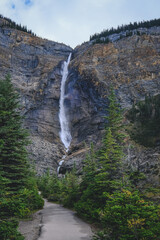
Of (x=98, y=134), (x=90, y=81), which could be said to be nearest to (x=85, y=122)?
(x=98, y=134)

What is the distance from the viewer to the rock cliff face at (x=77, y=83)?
51.9 metres

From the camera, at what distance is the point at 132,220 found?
206 inches

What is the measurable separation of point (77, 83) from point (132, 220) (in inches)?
2383

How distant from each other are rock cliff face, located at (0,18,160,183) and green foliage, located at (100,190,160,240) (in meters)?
35.8

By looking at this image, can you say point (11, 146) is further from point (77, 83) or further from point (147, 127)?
Result: point (77, 83)

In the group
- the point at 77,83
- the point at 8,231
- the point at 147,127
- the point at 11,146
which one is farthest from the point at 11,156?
the point at 77,83

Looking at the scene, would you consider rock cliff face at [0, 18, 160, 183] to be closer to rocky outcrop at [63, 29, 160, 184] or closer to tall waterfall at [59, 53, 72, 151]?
rocky outcrop at [63, 29, 160, 184]

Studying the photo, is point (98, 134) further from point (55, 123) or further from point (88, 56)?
point (88, 56)

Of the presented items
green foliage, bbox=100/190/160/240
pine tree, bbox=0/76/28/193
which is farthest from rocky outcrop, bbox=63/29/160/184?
green foliage, bbox=100/190/160/240

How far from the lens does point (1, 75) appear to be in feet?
200

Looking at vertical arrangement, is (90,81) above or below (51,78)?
below

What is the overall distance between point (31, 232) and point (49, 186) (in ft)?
75.4

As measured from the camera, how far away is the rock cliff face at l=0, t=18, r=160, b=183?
51.9 m

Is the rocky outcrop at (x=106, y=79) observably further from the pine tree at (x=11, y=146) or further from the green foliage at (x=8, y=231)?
the green foliage at (x=8, y=231)
